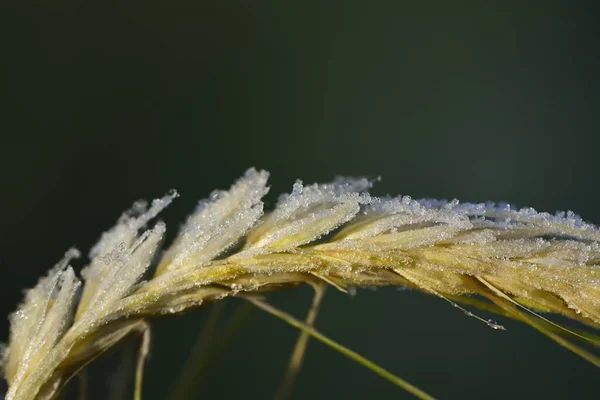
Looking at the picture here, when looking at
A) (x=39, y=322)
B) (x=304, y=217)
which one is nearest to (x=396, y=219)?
(x=304, y=217)

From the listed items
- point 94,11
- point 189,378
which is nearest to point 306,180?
point 94,11

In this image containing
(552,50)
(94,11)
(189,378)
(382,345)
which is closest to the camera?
(189,378)

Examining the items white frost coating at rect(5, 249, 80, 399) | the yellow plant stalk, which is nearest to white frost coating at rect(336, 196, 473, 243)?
the yellow plant stalk

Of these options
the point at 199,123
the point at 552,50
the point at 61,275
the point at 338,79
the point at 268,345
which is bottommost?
the point at 61,275

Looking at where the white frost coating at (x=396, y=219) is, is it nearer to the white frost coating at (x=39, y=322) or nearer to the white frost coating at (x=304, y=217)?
the white frost coating at (x=304, y=217)

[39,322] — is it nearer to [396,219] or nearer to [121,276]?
[121,276]

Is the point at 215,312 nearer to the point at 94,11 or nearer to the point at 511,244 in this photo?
the point at 511,244

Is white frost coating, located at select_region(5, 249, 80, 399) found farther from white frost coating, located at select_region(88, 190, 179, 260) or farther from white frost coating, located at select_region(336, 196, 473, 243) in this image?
white frost coating, located at select_region(336, 196, 473, 243)

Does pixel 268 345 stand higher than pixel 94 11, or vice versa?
pixel 94 11
